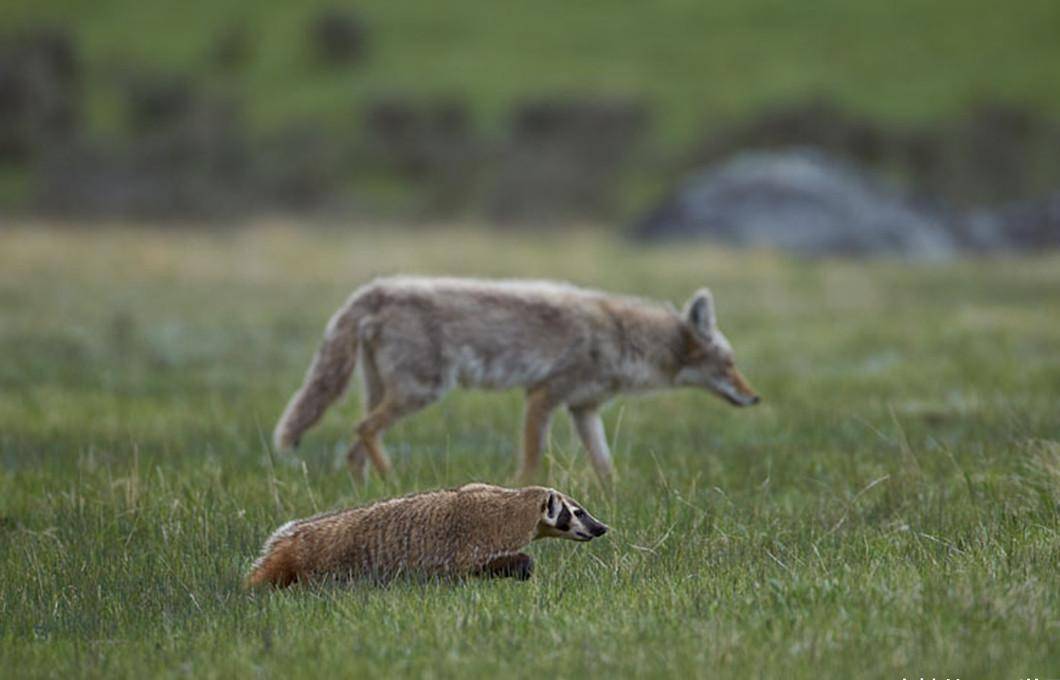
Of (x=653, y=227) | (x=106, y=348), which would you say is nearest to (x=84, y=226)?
(x=653, y=227)

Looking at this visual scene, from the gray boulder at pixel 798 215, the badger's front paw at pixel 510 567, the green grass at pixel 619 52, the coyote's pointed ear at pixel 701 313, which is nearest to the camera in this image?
the badger's front paw at pixel 510 567

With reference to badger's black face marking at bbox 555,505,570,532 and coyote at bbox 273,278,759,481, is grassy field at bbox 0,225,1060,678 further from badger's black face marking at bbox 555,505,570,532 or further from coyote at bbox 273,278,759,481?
coyote at bbox 273,278,759,481

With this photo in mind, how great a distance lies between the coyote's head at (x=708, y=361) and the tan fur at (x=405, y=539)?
4.76 metres

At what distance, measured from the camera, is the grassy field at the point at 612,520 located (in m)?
5.29

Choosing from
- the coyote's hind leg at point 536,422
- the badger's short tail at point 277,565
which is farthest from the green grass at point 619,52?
A: the badger's short tail at point 277,565

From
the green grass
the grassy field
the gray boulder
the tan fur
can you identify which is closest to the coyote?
the grassy field

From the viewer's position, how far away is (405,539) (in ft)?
21.7

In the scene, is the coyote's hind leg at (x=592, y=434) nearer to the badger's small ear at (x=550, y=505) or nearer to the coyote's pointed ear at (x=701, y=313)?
the coyote's pointed ear at (x=701, y=313)

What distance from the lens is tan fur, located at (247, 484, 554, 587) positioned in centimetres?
648

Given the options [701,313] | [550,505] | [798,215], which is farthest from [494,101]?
[550,505]

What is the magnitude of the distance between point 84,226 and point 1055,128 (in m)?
33.1

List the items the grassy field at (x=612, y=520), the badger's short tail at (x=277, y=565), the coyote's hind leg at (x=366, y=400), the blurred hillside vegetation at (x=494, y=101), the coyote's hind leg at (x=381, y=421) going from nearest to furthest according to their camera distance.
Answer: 1. the grassy field at (x=612, y=520)
2. the badger's short tail at (x=277, y=565)
3. the coyote's hind leg at (x=381, y=421)
4. the coyote's hind leg at (x=366, y=400)
5. the blurred hillside vegetation at (x=494, y=101)

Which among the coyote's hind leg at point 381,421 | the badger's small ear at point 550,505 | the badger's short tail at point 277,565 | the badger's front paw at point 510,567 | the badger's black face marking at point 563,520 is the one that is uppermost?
the badger's small ear at point 550,505

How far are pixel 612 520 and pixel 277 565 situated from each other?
193 cm
